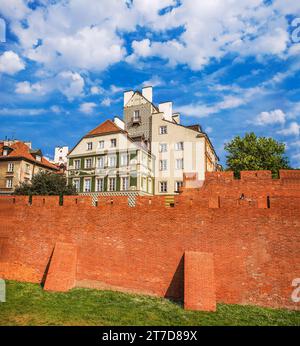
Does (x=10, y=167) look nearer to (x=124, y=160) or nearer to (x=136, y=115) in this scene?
(x=124, y=160)

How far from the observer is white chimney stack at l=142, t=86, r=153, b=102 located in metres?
34.7

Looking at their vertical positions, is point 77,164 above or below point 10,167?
above

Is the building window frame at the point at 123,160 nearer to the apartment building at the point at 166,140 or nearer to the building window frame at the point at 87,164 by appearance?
the apartment building at the point at 166,140

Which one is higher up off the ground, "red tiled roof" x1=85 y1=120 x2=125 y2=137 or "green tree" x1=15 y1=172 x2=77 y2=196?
"red tiled roof" x1=85 y1=120 x2=125 y2=137

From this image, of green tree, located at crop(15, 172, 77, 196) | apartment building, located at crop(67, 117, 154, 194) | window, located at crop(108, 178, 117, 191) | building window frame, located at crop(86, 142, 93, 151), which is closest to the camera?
green tree, located at crop(15, 172, 77, 196)

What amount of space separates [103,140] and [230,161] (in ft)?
48.0

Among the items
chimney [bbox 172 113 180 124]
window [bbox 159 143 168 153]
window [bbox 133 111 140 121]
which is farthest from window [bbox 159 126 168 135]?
chimney [bbox 172 113 180 124]

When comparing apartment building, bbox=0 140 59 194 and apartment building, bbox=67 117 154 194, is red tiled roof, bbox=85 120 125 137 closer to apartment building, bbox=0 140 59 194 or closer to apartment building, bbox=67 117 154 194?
apartment building, bbox=67 117 154 194

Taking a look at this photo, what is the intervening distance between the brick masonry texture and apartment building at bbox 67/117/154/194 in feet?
57.9

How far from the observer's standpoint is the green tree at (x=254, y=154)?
77.9 feet

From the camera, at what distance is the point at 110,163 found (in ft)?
100

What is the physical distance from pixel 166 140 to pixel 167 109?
5.04m

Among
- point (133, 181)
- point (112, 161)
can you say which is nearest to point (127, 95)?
point (112, 161)
